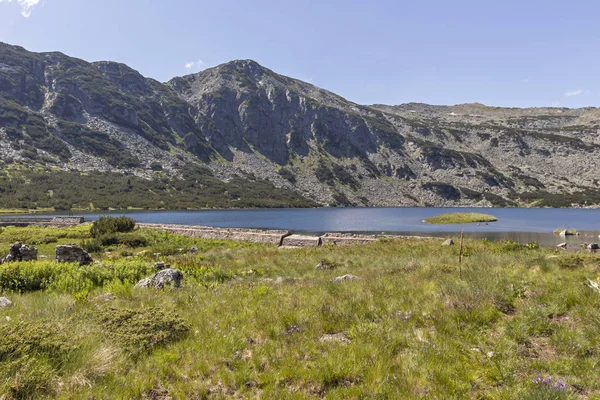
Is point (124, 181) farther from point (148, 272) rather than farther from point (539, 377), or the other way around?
point (539, 377)

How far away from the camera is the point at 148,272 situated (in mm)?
14172

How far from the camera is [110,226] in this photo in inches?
1458

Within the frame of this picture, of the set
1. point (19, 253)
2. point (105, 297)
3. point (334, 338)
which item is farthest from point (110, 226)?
point (334, 338)

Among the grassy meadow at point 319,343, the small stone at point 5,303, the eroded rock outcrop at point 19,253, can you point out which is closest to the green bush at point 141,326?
the grassy meadow at point 319,343

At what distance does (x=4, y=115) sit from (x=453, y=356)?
799 feet

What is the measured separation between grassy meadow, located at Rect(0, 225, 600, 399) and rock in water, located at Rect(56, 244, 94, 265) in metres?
7.61

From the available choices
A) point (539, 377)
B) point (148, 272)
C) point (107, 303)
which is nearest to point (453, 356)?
point (539, 377)

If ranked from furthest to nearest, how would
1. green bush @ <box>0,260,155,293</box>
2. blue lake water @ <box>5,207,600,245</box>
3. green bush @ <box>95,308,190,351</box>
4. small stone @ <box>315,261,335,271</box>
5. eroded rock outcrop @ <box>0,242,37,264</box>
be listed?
1. blue lake water @ <box>5,207,600,245</box>
2. small stone @ <box>315,261,335,271</box>
3. eroded rock outcrop @ <box>0,242,37,264</box>
4. green bush @ <box>0,260,155,293</box>
5. green bush @ <box>95,308,190,351</box>

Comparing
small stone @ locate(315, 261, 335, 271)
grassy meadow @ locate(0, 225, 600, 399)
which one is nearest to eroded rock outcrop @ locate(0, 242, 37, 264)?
grassy meadow @ locate(0, 225, 600, 399)

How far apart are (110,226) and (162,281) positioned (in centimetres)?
3080

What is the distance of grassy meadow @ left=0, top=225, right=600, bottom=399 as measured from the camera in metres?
4.52

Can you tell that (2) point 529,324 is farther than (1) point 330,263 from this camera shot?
No

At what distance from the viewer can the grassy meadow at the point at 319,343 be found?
4523 mm

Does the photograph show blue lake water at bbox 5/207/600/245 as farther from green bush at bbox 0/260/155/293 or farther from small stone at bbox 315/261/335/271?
green bush at bbox 0/260/155/293
